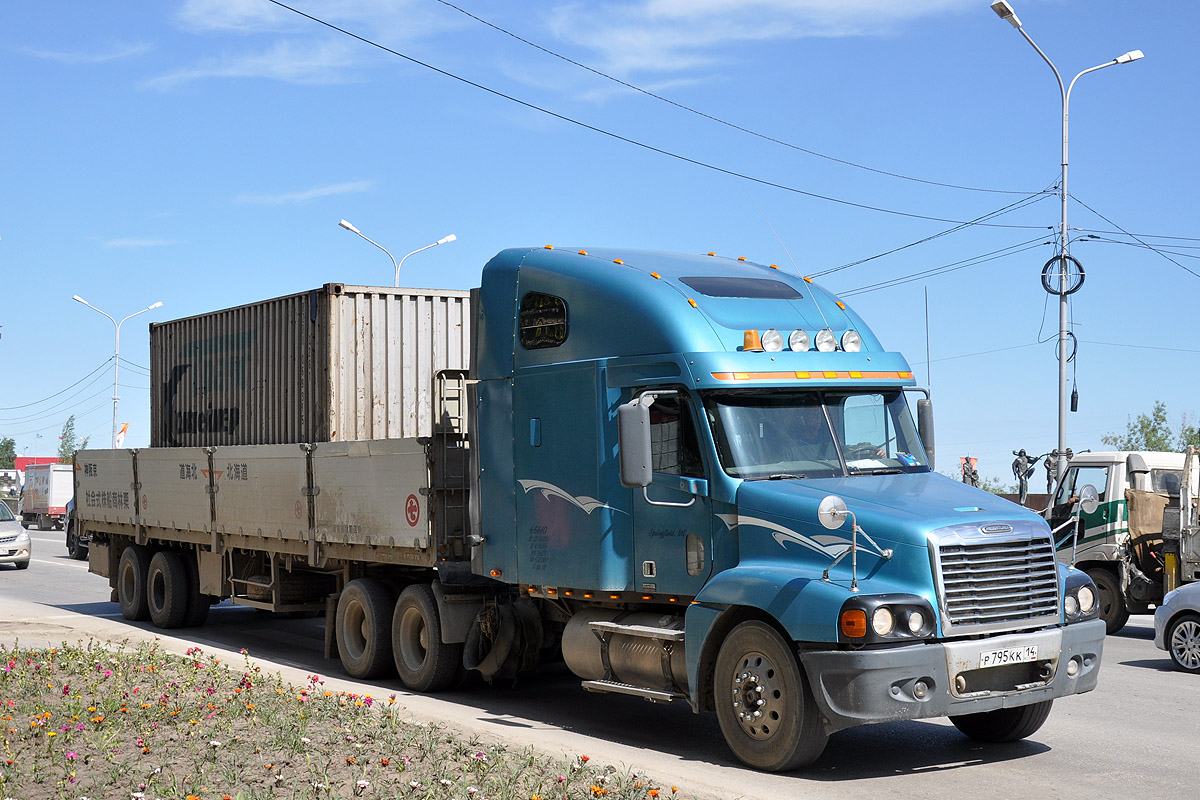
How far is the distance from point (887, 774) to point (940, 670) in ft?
3.16

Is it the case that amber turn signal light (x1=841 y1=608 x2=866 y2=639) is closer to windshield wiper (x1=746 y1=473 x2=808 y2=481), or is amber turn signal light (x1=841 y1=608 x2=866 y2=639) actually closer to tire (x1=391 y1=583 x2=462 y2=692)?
windshield wiper (x1=746 y1=473 x2=808 y2=481)

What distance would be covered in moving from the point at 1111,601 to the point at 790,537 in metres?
10.2

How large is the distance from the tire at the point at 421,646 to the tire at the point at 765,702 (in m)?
3.72

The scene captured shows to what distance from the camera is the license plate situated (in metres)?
7.68

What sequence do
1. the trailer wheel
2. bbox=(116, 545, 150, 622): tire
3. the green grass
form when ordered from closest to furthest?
the green grass, the trailer wheel, bbox=(116, 545, 150, 622): tire

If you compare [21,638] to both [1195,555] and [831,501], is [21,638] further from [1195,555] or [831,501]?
[1195,555]

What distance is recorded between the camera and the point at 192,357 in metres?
17.3

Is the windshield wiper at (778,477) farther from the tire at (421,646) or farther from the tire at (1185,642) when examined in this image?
the tire at (1185,642)

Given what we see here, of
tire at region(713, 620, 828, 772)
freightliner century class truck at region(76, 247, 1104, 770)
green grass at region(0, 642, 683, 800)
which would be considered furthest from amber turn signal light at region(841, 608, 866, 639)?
green grass at region(0, 642, 683, 800)

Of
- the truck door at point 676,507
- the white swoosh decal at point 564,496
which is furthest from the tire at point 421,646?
the truck door at point 676,507

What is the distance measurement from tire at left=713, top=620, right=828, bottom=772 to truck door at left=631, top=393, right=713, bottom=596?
0.71 meters

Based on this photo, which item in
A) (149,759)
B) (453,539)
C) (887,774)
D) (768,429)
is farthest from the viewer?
(453,539)

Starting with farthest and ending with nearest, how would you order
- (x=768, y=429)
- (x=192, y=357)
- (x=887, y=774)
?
(x=192, y=357), (x=768, y=429), (x=887, y=774)

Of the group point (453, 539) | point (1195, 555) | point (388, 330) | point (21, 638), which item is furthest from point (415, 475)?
point (1195, 555)
